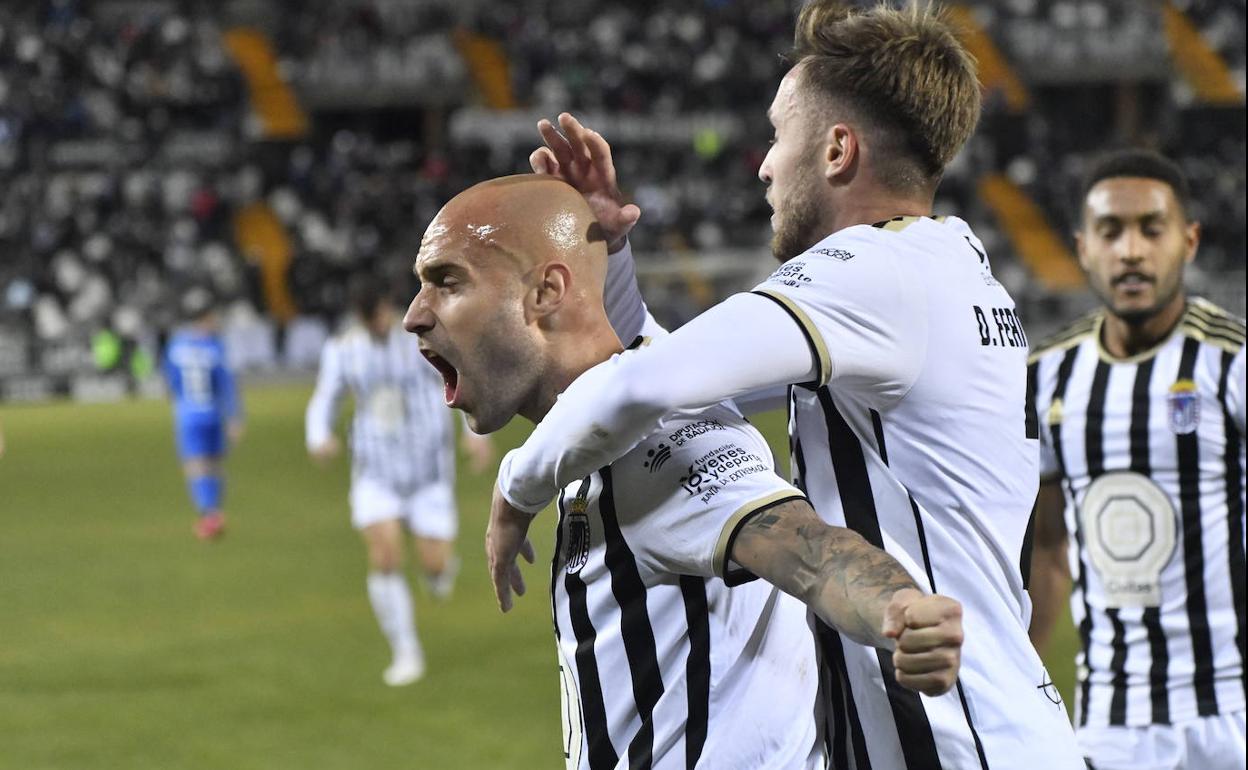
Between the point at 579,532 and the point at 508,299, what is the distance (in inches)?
14.3

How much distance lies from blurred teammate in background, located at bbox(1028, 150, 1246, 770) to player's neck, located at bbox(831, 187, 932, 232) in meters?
2.06

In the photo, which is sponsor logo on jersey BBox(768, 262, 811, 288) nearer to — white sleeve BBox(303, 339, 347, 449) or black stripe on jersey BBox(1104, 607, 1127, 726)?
black stripe on jersey BBox(1104, 607, 1127, 726)

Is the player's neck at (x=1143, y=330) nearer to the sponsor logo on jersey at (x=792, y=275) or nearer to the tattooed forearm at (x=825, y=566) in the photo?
the sponsor logo on jersey at (x=792, y=275)

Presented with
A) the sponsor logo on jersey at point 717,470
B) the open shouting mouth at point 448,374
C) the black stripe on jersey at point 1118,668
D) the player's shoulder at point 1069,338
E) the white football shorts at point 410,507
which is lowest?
the white football shorts at point 410,507

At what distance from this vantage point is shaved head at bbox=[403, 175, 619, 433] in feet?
7.79

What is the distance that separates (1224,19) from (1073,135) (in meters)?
4.67

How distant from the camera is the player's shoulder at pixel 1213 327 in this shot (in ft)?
14.5

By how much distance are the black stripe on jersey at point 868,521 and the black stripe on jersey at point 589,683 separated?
418 mm

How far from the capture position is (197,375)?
14312mm

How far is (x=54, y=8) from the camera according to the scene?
3281 centimetres

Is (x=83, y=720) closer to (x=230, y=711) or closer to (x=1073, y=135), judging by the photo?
(x=230, y=711)

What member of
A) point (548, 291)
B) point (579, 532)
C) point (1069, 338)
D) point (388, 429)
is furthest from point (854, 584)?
point (388, 429)

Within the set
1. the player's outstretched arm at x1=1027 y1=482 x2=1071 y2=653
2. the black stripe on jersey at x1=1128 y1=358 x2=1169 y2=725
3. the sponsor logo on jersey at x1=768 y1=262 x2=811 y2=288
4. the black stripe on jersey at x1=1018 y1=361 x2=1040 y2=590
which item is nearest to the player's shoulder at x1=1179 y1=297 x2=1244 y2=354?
the black stripe on jersey at x1=1128 y1=358 x2=1169 y2=725

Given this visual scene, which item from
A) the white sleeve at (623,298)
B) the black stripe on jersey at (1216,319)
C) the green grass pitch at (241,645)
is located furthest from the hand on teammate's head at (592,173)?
the black stripe on jersey at (1216,319)
